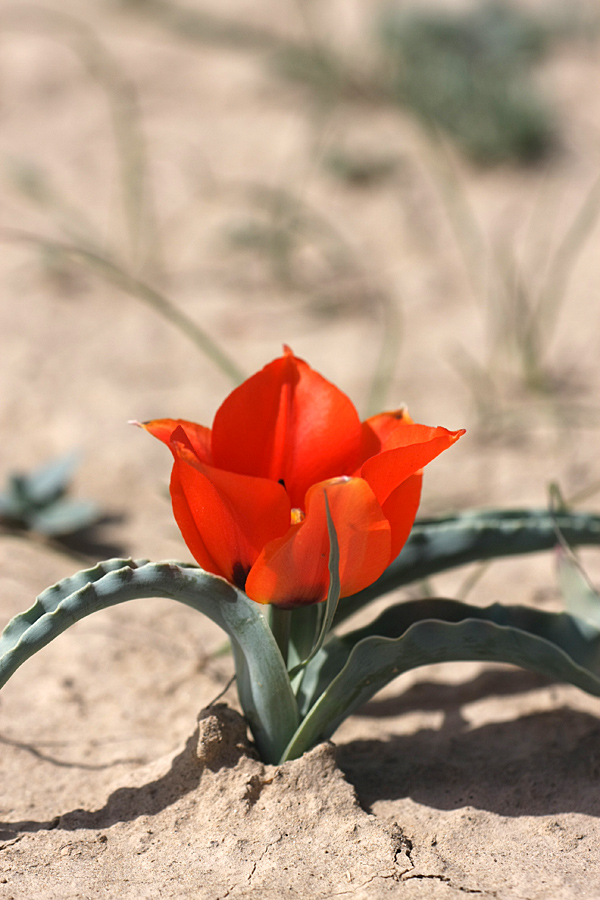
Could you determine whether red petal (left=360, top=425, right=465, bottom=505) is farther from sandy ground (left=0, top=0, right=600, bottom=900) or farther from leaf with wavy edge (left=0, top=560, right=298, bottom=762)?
sandy ground (left=0, top=0, right=600, bottom=900)

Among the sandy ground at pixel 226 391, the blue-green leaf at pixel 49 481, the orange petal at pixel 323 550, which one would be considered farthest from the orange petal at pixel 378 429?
the blue-green leaf at pixel 49 481

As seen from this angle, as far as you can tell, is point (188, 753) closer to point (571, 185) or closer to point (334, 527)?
point (334, 527)

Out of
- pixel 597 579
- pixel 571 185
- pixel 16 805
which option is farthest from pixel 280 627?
pixel 571 185

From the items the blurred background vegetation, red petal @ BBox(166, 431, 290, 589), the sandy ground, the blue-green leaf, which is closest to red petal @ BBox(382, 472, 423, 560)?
red petal @ BBox(166, 431, 290, 589)

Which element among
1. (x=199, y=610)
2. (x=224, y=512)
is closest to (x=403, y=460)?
(x=224, y=512)

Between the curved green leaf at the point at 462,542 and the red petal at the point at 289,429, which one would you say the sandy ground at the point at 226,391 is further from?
the red petal at the point at 289,429
